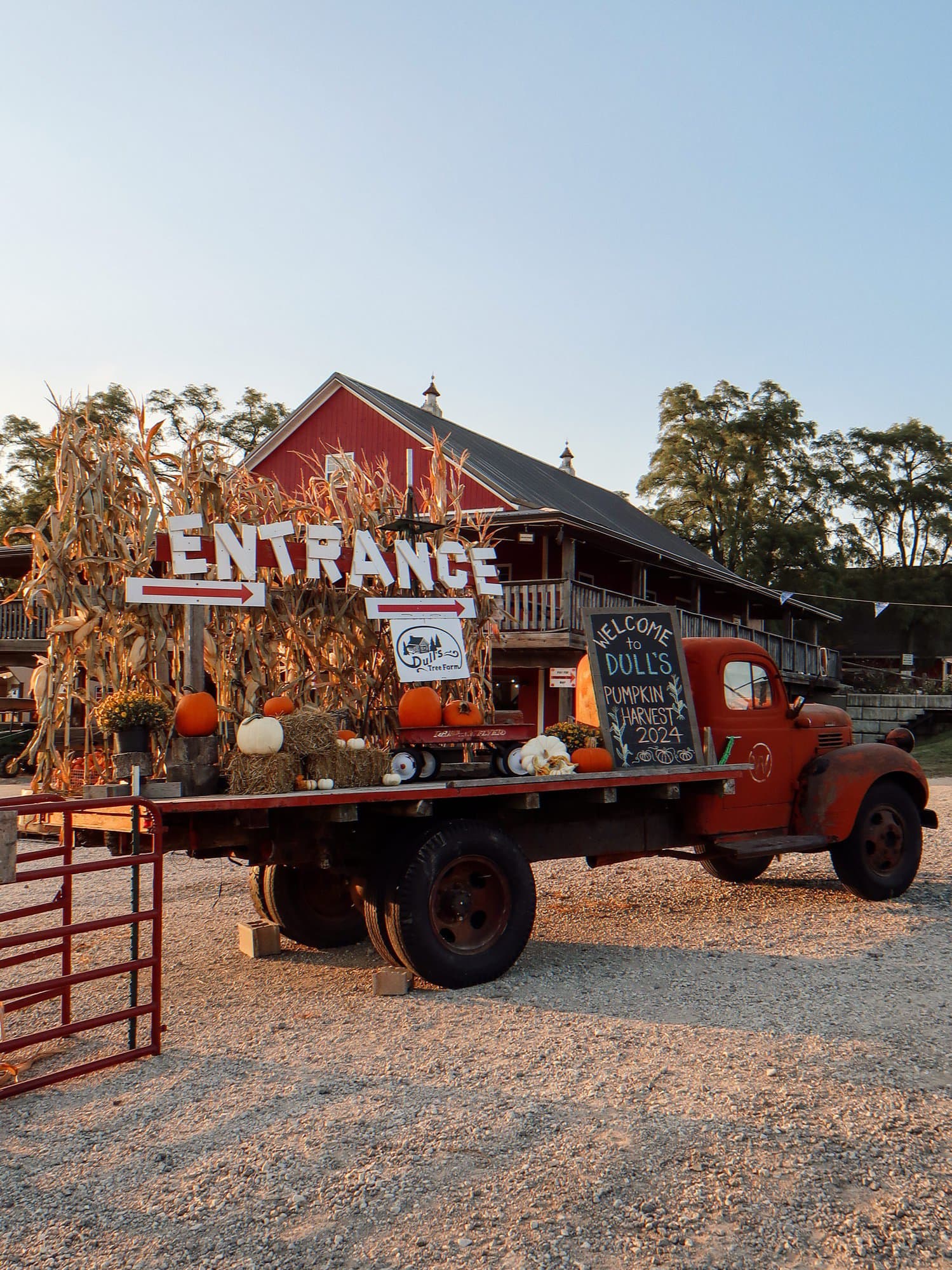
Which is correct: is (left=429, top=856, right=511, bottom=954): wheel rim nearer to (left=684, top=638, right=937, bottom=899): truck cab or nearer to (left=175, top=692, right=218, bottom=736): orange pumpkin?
(left=175, top=692, right=218, bottom=736): orange pumpkin

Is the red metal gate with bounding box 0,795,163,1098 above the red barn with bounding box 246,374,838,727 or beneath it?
beneath

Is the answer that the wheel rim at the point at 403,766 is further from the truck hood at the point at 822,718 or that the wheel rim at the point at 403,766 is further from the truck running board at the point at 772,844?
the truck hood at the point at 822,718

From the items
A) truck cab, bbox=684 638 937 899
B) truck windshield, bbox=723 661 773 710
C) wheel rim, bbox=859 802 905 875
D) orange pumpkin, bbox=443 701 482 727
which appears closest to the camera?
orange pumpkin, bbox=443 701 482 727

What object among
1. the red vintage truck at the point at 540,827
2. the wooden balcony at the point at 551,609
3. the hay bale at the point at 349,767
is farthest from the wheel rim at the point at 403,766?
the wooden balcony at the point at 551,609

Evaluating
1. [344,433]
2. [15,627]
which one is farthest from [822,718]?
[15,627]

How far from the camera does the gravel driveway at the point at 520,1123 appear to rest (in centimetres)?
Result: 319

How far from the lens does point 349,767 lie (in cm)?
579

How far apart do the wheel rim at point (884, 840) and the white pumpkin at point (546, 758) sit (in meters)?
3.02

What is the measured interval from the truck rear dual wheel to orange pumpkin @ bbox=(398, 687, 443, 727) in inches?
48.7

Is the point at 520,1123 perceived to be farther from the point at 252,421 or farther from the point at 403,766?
the point at 252,421

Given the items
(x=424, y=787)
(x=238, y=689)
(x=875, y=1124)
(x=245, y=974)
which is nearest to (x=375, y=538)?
(x=238, y=689)

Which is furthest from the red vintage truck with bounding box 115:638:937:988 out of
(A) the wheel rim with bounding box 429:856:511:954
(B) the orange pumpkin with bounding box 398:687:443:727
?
(B) the orange pumpkin with bounding box 398:687:443:727

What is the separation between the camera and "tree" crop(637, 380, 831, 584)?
48.5m

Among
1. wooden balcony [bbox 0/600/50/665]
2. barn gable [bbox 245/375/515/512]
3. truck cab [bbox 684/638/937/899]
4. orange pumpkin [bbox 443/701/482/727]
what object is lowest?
truck cab [bbox 684/638/937/899]
